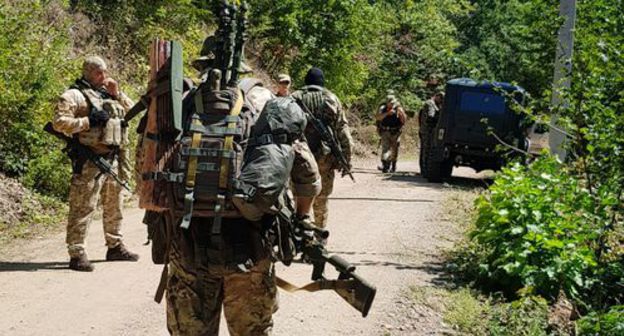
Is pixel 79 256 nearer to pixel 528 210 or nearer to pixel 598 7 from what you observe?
pixel 528 210

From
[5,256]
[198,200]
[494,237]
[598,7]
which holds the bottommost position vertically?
[5,256]

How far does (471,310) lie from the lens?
6426 millimetres

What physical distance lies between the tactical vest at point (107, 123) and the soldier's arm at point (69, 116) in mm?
88

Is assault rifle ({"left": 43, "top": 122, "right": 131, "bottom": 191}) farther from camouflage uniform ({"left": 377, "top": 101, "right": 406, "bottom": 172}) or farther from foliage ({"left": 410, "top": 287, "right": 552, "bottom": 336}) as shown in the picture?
camouflage uniform ({"left": 377, "top": 101, "right": 406, "bottom": 172})

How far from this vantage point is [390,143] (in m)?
17.7

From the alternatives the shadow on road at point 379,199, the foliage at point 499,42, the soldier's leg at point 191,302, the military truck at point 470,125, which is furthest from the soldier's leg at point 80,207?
the foliage at point 499,42

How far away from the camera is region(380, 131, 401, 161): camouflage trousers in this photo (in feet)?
57.2

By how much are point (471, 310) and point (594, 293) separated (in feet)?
3.61

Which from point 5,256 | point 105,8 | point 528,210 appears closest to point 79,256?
point 5,256

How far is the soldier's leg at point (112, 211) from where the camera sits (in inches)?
295

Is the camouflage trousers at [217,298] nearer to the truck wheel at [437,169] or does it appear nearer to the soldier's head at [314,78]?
the soldier's head at [314,78]

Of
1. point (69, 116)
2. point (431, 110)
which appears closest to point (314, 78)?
point (69, 116)

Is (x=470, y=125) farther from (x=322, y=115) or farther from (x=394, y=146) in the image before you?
(x=322, y=115)

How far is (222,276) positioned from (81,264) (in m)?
3.84
